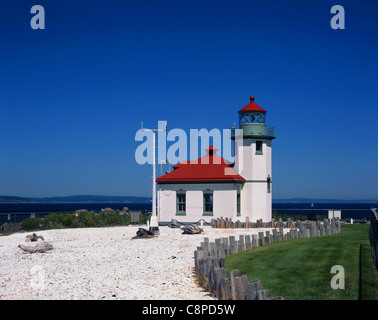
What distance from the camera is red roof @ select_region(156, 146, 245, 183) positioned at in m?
34.5

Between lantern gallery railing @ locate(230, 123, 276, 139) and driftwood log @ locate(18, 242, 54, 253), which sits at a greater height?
lantern gallery railing @ locate(230, 123, 276, 139)

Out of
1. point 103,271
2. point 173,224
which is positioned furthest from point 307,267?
point 173,224

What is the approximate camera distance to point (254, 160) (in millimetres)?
34906

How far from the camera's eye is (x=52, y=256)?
60.8 feet

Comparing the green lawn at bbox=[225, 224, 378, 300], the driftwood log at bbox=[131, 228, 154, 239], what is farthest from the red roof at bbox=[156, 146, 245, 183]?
the green lawn at bbox=[225, 224, 378, 300]

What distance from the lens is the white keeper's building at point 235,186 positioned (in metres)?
34.3

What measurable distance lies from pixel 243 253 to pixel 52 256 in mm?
7674

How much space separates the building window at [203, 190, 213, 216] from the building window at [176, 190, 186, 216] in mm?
1590

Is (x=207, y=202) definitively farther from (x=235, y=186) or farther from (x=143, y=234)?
(x=143, y=234)

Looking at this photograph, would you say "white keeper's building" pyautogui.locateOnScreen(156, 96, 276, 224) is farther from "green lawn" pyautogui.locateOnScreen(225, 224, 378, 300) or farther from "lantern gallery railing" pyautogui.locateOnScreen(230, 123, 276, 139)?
"green lawn" pyautogui.locateOnScreen(225, 224, 378, 300)

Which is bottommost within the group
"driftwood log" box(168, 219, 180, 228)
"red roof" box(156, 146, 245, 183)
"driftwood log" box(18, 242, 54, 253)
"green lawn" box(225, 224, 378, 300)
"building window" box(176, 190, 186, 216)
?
"driftwood log" box(168, 219, 180, 228)

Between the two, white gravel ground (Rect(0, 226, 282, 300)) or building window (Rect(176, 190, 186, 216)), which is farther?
building window (Rect(176, 190, 186, 216))

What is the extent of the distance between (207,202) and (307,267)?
67.8 feet
